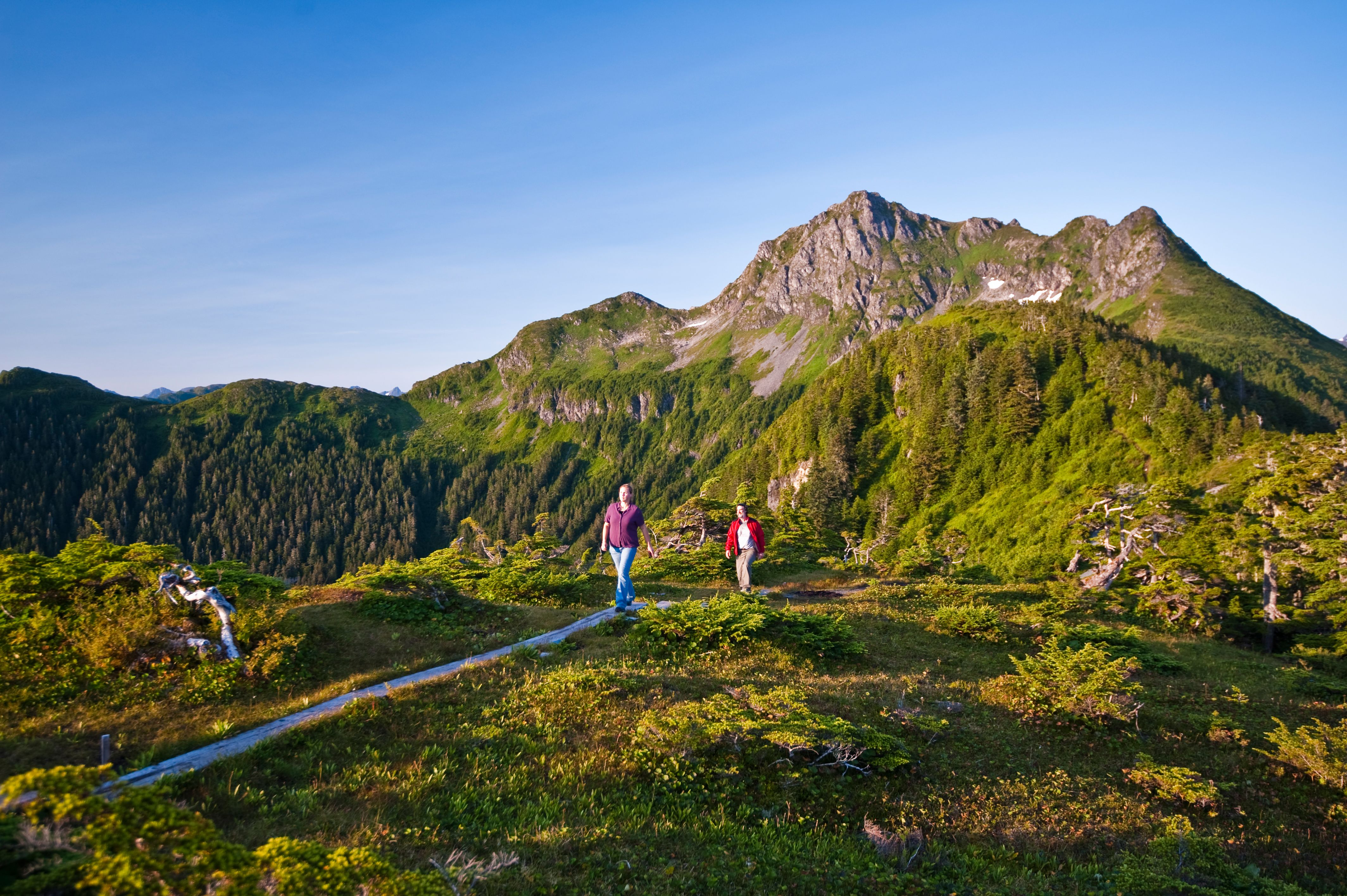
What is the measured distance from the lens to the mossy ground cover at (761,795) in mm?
7418

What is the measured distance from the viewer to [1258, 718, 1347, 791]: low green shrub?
34.6ft

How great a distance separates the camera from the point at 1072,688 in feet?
43.3

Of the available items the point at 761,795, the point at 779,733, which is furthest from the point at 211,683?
the point at 779,733

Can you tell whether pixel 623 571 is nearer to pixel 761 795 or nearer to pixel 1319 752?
pixel 761 795

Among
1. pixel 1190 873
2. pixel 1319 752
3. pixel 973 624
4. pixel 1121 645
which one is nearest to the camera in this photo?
pixel 1190 873

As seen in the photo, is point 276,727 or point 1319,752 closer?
point 276,727

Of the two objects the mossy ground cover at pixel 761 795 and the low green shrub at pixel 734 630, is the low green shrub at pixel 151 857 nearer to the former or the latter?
the mossy ground cover at pixel 761 795

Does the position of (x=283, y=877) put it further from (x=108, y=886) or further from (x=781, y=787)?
(x=781, y=787)

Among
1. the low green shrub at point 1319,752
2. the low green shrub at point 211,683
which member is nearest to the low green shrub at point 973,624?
the low green shrub at point 1319,752

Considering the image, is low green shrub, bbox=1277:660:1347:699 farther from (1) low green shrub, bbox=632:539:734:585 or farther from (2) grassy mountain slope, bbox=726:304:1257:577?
(2) grassy mountain slope, bbox=726:304:1257:577

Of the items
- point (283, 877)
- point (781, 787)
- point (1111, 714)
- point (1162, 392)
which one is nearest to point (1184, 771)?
point (1111, 714)

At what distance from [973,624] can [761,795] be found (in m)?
13.2

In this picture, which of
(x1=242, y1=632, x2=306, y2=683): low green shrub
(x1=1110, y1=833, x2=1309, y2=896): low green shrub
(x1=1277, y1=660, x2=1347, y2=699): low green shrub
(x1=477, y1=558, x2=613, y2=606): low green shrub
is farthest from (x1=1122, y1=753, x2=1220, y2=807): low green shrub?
(x1=477, y1=558, x2=613, y2=606): low green shrub

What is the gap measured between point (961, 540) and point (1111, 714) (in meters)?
41.9
